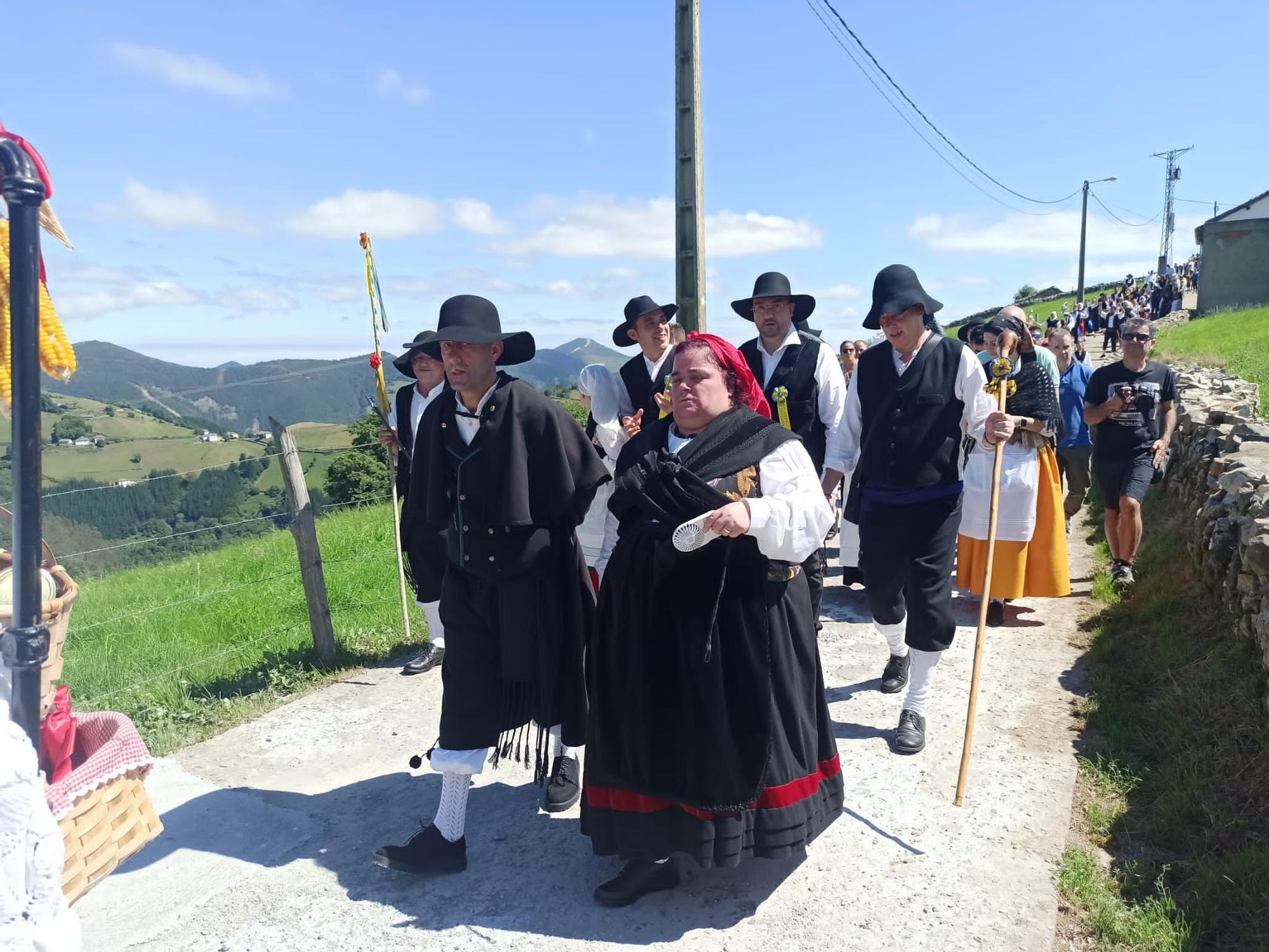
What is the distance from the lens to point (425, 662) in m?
5.41

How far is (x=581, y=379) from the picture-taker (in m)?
4.99

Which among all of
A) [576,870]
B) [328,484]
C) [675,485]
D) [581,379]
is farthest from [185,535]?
[328,484]

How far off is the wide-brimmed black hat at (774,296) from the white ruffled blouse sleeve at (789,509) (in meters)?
2.02

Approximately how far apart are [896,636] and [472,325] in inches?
111

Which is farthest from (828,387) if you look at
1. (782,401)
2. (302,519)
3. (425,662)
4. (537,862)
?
(302,519)

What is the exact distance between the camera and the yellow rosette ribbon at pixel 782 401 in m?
4.70

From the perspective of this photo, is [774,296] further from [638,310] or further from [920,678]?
[920,678]

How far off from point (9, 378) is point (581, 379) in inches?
132

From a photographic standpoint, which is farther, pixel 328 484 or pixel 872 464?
pixel 328 484

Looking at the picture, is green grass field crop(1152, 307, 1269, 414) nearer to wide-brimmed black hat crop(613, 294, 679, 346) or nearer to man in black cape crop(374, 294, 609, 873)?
wide-brimmed black hat crop(613, 294, 679, 346)

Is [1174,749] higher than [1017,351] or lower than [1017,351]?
lower

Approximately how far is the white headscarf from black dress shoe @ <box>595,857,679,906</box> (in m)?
2.21

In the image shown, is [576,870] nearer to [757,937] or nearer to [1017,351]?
[757,937]

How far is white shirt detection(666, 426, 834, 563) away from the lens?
2.70 metres
